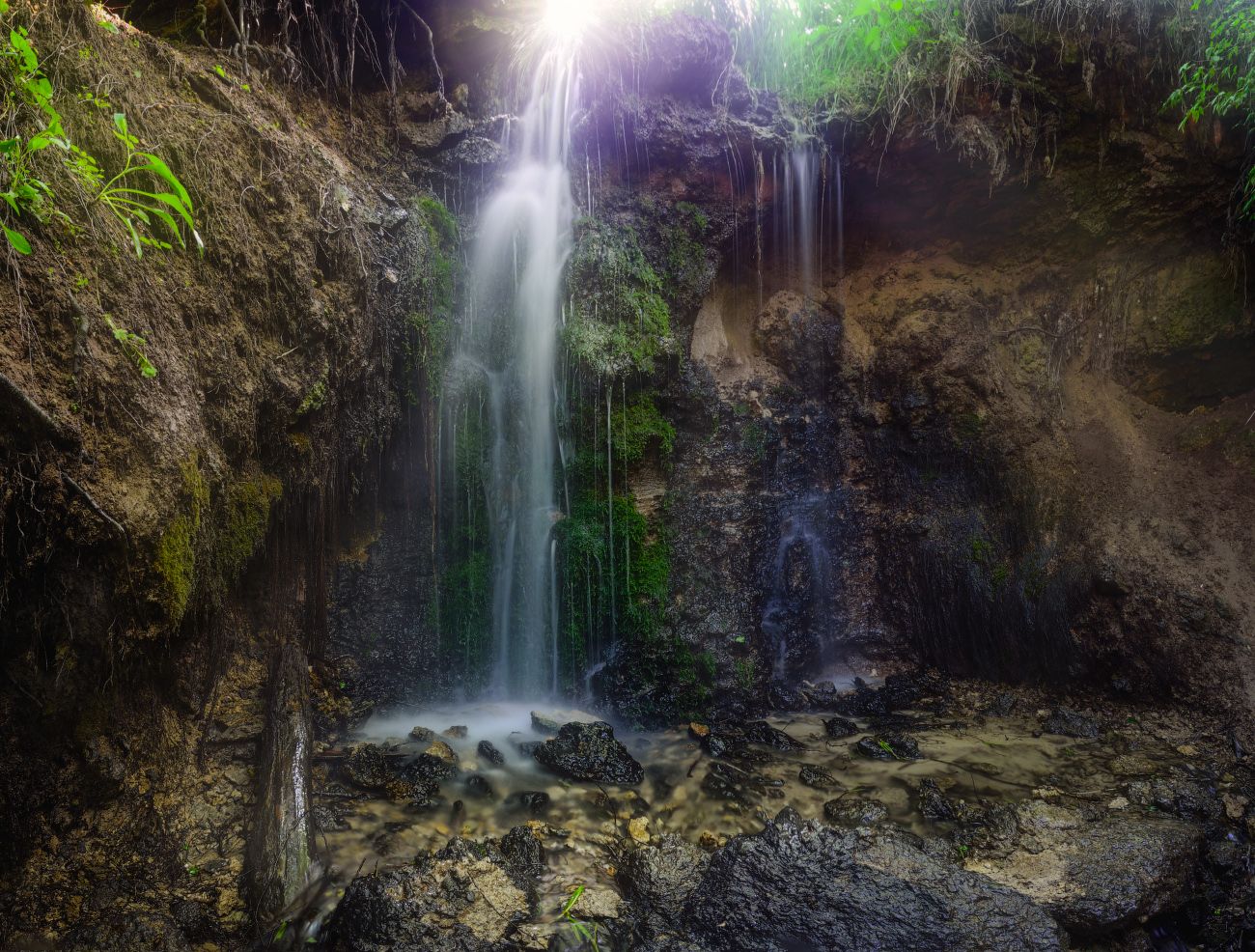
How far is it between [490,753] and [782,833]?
7.17ft

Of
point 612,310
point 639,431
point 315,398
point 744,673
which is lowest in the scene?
point 744,673

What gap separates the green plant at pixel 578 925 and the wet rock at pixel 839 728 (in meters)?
2.85

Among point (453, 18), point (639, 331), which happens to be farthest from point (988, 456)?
point (453, 18)

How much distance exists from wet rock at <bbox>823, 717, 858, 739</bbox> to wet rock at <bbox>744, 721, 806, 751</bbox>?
35 cm

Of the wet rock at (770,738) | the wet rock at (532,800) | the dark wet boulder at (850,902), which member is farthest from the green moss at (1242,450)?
the wet rock at (532,800)

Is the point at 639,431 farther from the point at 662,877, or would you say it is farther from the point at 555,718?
the point at 662,877

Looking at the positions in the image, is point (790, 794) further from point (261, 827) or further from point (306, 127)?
point (306, 127)

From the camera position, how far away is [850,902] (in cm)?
306

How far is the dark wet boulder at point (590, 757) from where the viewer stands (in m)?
4.55

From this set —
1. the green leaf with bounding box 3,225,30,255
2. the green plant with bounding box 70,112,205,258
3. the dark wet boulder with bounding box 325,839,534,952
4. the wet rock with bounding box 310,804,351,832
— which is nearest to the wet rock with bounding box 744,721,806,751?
the dark wet boulder with bounding box 325,839,534,952

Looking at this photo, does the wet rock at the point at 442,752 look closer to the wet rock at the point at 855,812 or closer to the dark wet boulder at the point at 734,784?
the dark wet boulder at the point at 734,784

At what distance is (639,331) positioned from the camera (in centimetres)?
640

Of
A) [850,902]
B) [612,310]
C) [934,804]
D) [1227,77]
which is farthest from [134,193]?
[1227,77]

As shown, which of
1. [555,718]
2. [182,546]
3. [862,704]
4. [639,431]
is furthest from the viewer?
[639,431]
